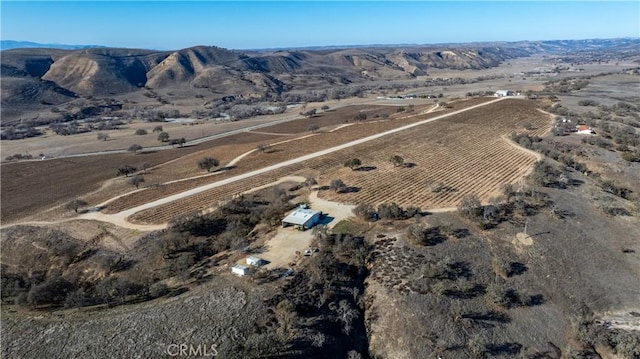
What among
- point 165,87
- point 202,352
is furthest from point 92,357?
point 165,87

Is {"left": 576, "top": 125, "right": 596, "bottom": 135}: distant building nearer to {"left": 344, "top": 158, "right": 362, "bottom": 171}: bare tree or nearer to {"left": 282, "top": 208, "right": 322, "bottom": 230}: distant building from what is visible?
{"left": 344, "top": 158, "right": 362, "bottom": 171}: bare tree

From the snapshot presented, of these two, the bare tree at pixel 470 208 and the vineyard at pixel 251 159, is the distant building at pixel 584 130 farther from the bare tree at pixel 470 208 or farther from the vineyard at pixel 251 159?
the bare tree at pixel 470 208

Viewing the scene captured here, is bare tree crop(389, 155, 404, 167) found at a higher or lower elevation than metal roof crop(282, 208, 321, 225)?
lower

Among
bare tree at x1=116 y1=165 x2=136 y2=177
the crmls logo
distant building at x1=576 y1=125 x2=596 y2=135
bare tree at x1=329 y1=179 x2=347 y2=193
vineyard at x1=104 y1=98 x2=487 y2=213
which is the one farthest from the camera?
distant building at x1=576 y1=125 x2=596 y2=135

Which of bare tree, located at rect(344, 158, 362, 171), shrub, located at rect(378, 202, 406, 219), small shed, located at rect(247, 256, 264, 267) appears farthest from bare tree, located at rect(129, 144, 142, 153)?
shrub, located at rect(378, 202, 406, 219)

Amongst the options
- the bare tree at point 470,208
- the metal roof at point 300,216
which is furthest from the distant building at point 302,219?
the bare tree at point 470,208

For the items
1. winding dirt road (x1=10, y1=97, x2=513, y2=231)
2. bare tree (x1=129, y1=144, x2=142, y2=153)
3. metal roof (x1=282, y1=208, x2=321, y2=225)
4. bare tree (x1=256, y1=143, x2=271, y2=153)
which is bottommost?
bare tree (x1=129, y1=144, x2=142, y2=153)

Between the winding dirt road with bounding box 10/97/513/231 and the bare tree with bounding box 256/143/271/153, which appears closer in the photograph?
the winding dirt road with bounding box 10/97/513/231
